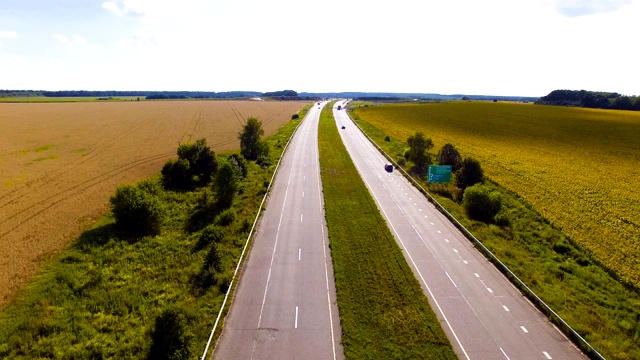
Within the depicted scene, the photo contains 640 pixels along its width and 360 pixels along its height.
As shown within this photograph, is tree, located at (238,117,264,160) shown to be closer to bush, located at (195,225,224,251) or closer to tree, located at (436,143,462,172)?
tree, located at (436,143,462,172)

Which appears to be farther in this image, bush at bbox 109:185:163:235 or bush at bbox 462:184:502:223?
bush at bbox 462:184:502:223

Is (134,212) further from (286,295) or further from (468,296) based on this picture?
(468,296)

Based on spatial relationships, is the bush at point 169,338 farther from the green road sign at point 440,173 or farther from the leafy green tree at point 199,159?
the green road sign at point 440,173

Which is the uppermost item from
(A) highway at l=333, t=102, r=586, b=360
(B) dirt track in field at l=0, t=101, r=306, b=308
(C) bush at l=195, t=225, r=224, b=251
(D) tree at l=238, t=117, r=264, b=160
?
(D) tree at l=238, t=117, r=264, b=160

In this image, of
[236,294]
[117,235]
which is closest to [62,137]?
[117,235]

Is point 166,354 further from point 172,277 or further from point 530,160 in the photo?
point 530,160

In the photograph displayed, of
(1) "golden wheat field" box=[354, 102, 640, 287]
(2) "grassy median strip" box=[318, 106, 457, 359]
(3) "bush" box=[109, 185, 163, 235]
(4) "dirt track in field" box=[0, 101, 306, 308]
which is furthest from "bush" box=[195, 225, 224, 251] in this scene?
(1) "golden wheat field" box=[354, 102, 640, 287]
